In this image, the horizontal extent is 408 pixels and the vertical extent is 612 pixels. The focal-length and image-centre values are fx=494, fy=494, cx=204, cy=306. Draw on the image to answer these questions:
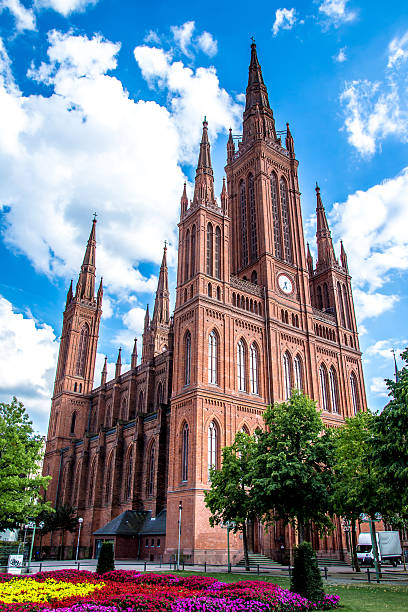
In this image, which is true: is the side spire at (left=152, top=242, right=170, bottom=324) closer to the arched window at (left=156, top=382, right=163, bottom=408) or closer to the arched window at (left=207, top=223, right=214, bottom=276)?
the arched window at (left=156, top=382, right=163, bottom=408)

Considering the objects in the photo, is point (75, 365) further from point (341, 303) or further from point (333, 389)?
point (341, 303)

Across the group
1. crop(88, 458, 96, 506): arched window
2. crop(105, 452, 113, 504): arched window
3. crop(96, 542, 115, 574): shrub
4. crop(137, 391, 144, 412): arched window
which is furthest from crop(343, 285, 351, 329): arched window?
crop(96, 542, 115, 574): shrub

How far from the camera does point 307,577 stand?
16.7 m

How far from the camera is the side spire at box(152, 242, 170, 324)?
92688mm

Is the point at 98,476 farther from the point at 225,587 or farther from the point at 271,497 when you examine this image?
the point at 225,587

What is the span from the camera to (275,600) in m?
14.9

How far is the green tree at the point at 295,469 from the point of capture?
97.1 ft

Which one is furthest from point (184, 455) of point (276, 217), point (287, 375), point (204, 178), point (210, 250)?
point (276, 217)

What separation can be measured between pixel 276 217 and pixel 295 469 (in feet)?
127

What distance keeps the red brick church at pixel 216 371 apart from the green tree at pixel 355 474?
542 inches

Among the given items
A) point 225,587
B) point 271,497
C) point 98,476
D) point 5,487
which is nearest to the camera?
point 225,587

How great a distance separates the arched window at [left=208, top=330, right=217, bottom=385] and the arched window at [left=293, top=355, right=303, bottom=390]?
1166cm

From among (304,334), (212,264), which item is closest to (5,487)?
(212,264)

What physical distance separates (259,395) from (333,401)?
44.0 feet
